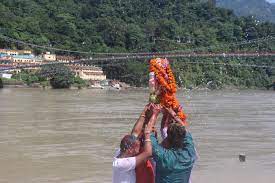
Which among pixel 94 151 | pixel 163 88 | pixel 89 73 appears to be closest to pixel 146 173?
pixel 163 88

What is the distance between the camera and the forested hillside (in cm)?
7644

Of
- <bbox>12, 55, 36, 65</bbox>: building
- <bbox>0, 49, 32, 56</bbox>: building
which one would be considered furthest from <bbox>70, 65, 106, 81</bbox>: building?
<bbox>0, 49, 32, 56</bbox>: building

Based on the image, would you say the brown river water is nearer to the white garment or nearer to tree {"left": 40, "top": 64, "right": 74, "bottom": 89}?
the white garment

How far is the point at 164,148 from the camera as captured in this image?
9.75 feet

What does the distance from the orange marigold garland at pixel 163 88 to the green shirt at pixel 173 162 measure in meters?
0.21

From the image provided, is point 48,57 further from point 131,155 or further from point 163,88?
point 131,155

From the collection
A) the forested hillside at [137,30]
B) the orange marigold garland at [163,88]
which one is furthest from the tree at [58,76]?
the orange marigold garland at [163,88]

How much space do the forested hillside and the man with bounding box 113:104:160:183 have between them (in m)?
67.1

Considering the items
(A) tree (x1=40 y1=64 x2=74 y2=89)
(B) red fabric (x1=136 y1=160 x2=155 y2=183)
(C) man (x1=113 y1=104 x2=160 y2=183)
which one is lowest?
(A) tree (x1=40 y1=64 x2=74 y2=89)

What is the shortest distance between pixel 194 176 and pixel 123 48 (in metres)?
75.4

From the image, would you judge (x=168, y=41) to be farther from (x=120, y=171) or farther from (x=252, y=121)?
(x=120, y=171)

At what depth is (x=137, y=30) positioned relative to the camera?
3452 inches

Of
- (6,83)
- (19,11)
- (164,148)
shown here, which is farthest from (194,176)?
(19,11)

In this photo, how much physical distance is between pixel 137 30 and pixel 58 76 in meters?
29.3
